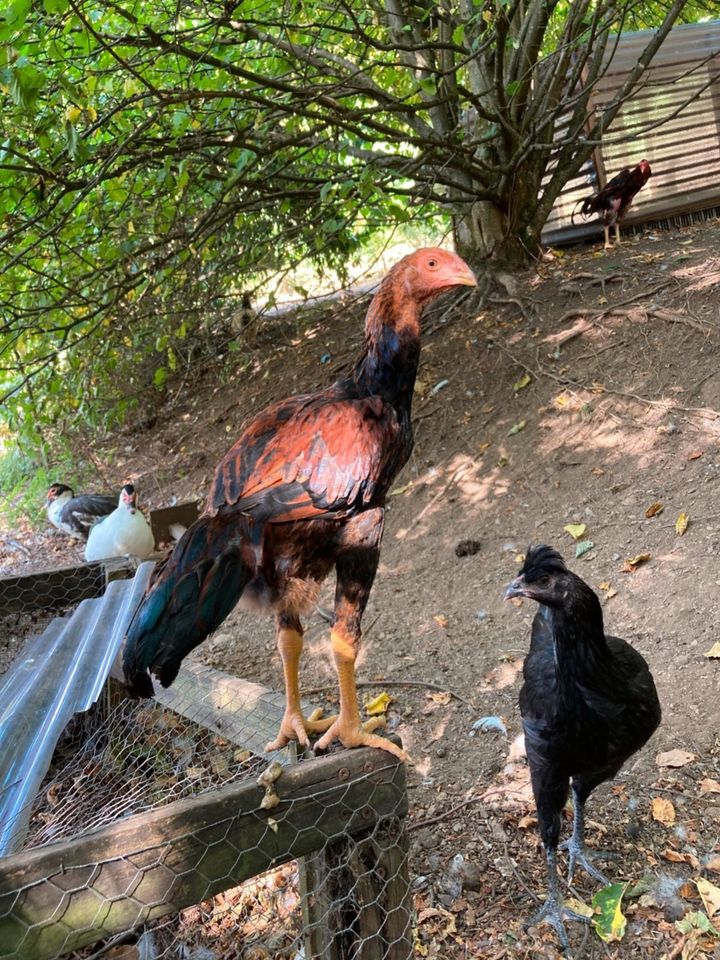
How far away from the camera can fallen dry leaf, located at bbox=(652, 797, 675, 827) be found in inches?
99.8

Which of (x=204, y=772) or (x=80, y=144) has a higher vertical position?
(x=80, y=144)

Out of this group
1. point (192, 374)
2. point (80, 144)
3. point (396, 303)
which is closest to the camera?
point (396, 303)

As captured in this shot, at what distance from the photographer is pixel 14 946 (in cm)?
126

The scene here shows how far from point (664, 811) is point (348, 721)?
1.31 meters

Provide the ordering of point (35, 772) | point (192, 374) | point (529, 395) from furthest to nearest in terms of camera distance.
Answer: point (192, 374), point (529, 395), point (35, 772)

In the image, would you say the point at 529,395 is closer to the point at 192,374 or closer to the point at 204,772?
the point at 204,772

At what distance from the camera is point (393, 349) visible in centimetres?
230

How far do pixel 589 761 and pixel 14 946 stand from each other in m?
1.61

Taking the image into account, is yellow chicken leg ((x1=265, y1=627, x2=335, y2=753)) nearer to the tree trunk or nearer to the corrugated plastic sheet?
the corrugated plastic sheet

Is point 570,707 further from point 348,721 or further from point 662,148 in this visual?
point 662,148

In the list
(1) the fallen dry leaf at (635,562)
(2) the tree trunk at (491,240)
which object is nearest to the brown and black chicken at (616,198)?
(2) the tree trunk at (491,240)

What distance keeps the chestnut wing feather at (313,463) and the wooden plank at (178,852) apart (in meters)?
0.66

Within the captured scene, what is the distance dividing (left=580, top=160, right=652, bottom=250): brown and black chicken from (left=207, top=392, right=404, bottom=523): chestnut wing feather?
5917mm

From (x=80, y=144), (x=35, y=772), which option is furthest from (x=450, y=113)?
(x=35, y=772)
